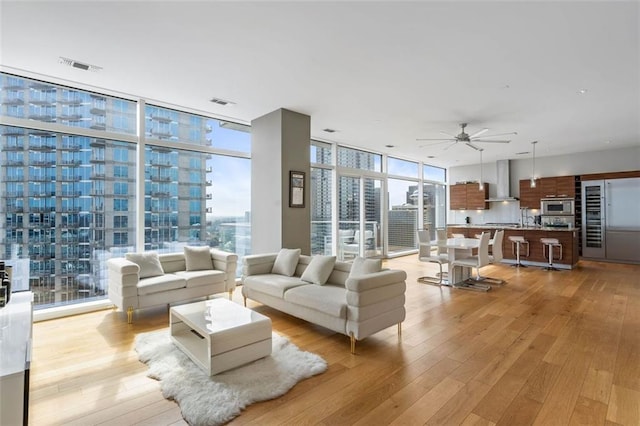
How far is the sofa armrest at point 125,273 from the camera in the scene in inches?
152

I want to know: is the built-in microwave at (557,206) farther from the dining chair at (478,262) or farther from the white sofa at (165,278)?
the white sofa at (165,278)

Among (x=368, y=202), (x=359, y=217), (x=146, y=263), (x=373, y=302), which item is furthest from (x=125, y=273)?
(x=368, y=202)

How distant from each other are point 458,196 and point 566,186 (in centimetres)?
295

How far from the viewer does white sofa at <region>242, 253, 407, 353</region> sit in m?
3.08

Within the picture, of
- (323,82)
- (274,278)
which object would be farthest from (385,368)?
(323,82)

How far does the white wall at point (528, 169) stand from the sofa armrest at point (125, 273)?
→ 10.3 metres

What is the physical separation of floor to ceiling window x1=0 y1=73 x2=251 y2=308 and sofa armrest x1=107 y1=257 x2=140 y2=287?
809 millimetres

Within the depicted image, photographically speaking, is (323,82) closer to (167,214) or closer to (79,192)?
(167,214)

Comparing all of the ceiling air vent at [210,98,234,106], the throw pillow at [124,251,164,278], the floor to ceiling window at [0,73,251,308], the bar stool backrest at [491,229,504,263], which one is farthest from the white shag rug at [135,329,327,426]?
the bar stool backrest at [491,229,504,263]

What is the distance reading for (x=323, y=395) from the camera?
2371 mm

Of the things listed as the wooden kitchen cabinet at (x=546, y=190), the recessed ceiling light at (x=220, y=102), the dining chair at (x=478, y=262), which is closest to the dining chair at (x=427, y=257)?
the dining chair at (x=478, y=262)

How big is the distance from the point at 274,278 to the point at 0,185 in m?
3.50

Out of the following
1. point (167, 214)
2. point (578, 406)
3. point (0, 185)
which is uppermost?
point (0, 185)

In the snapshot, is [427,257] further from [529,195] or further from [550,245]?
[529,195]
